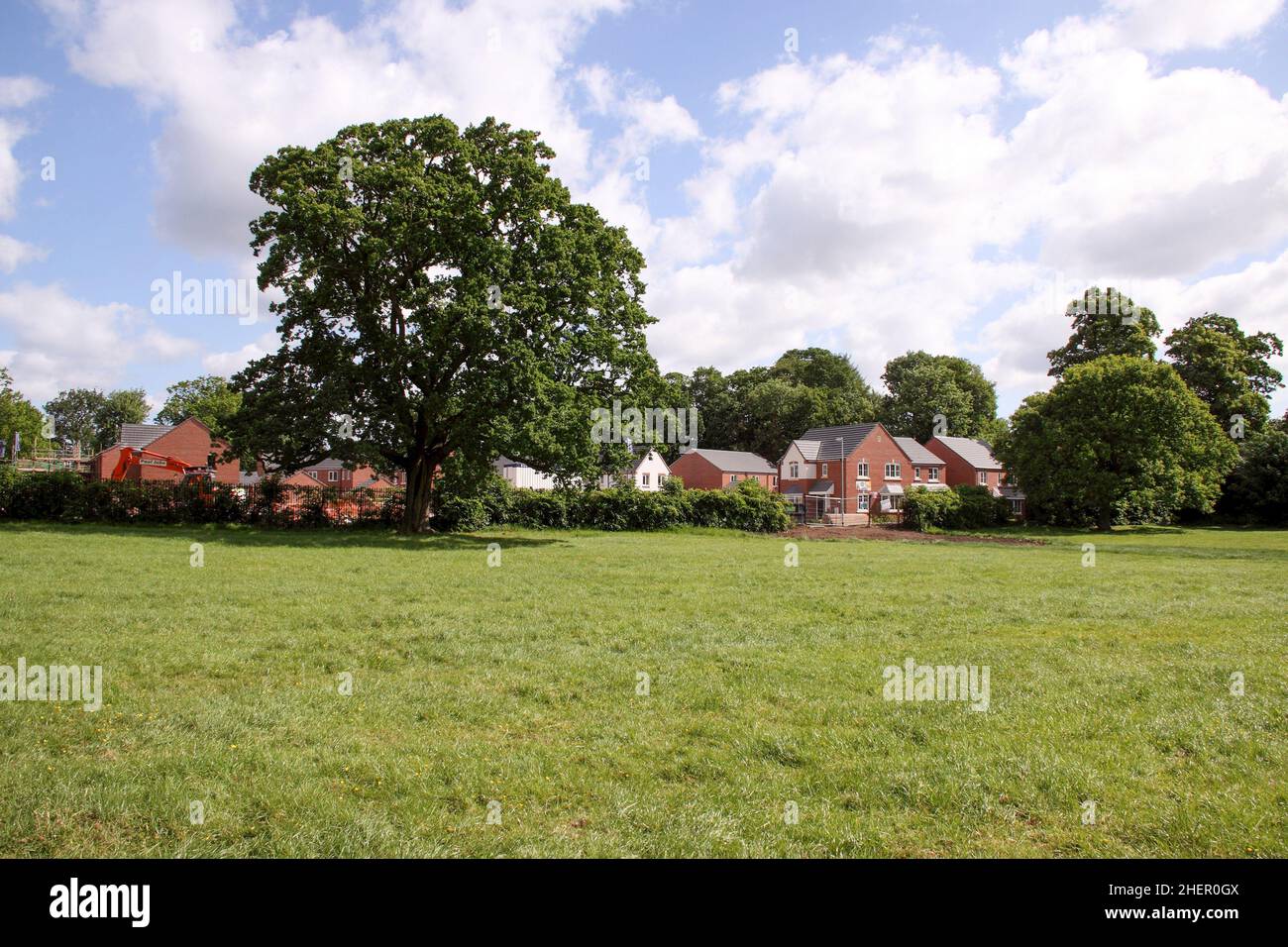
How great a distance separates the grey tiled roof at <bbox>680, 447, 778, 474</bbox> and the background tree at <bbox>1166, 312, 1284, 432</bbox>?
3841 cm

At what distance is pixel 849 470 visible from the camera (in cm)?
6906

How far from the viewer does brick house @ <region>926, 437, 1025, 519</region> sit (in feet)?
250

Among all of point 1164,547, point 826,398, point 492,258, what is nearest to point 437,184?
point 492,258

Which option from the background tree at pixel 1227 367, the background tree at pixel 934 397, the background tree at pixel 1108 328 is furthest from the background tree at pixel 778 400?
the background tree at pixel 1227 367

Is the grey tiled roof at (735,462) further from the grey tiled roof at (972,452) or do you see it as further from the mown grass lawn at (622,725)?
the mown grass lawn at (622,725)

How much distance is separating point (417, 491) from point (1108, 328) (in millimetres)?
63993

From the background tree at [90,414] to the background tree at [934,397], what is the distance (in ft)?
418

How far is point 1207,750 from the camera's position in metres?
5.93

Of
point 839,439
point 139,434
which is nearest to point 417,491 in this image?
point 139,434

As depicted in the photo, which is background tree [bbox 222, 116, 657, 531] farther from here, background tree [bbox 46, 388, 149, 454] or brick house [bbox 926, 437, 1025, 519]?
background tree [bbox 46, 388, 149, 454]

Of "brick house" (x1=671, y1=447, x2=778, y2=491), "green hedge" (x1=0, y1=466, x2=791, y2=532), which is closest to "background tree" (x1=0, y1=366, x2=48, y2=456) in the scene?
"green hedge" (x1=0, y1=466, x2=791, y2=532)

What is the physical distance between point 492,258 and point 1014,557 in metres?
20.8

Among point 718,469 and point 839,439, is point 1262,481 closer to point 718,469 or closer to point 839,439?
point 839,439
